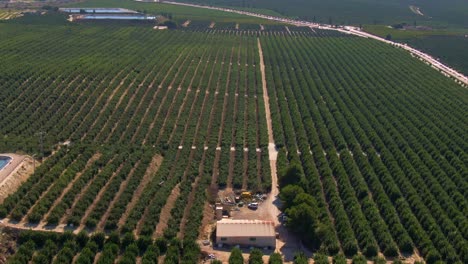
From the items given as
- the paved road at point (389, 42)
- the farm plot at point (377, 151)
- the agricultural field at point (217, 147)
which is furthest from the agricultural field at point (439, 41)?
the farm plot at point (377, 151)

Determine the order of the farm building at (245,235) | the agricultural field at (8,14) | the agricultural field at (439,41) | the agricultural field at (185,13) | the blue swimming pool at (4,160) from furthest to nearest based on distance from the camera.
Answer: the agricultural field at (185,13) < the agricultural field at (8,14) < the agricultural field at (439,41) < the blue swimming pool at (4,160) < the farm building at (245,235)

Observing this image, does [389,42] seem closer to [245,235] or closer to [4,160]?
[4,160]

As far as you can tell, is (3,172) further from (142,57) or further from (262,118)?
(142,57)

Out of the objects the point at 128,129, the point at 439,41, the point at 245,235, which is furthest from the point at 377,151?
the point at 439,41

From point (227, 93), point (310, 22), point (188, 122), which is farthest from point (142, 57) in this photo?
point (310, 22)

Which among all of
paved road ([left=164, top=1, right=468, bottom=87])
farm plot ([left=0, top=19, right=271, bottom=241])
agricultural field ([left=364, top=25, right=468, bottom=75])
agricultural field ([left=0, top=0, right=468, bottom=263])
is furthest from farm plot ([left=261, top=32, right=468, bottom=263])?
agricultural field ([left=364, top=25, right=468, bottom=75])

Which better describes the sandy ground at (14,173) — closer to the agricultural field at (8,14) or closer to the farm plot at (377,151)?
the farm plot at (377,151)
